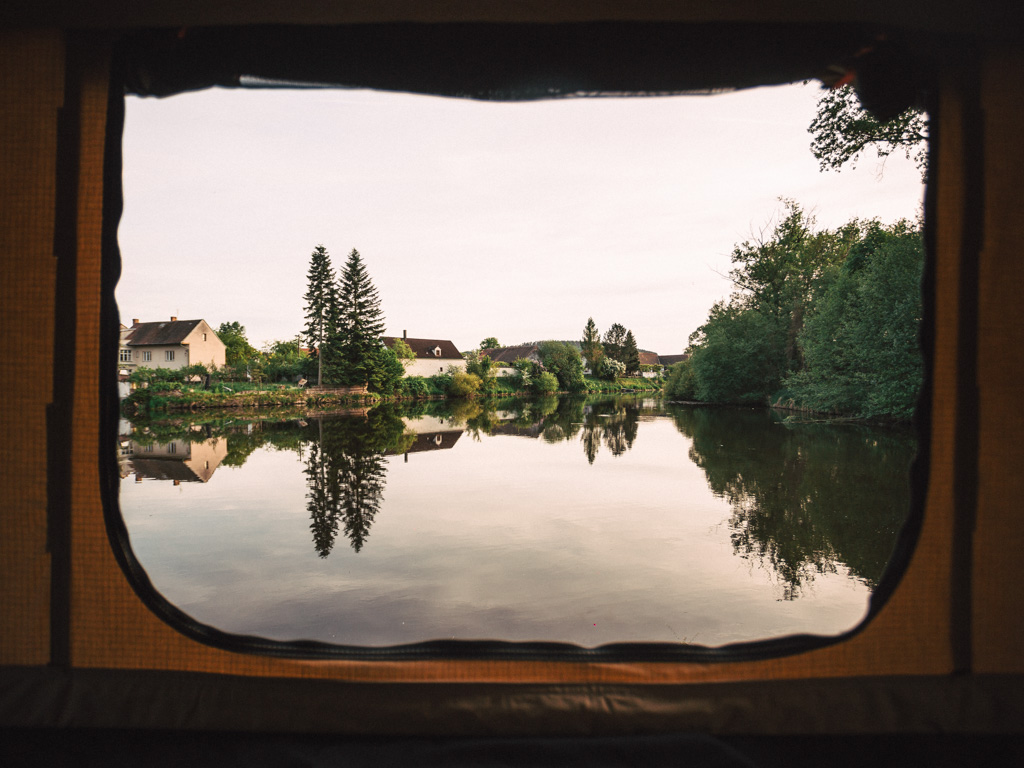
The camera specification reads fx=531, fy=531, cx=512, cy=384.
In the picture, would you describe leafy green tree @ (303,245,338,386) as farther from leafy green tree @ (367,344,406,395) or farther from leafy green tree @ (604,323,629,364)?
leafy green tree @ (604,323,629,364)

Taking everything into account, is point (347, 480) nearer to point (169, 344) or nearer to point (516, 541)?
point (516, 541)

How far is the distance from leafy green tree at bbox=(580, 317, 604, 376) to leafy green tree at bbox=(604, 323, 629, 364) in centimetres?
219

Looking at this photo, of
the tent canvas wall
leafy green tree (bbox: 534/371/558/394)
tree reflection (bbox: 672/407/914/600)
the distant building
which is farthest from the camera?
the distant building

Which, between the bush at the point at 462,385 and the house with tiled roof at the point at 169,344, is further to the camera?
the bush at the point at 462,385

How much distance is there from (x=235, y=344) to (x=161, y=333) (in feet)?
29.1

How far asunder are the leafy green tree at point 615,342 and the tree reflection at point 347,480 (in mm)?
52465

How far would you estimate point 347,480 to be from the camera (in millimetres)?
6457

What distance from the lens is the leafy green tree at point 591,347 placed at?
5819cm

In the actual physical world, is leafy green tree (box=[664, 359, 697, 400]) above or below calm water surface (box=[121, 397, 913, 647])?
above

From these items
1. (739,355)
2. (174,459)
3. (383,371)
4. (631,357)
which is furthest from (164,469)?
(631,357)

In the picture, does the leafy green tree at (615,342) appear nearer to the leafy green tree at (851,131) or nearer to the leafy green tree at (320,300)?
the leafy green tree at (320,300)

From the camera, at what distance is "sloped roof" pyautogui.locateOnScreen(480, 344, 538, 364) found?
54969 mm

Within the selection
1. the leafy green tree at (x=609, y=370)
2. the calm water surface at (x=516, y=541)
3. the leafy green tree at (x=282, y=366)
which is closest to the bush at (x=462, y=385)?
the leafy green tree at (x=282, y=366)

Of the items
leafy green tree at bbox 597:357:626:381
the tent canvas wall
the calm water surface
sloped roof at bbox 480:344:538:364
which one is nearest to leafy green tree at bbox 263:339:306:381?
the calm water surface
